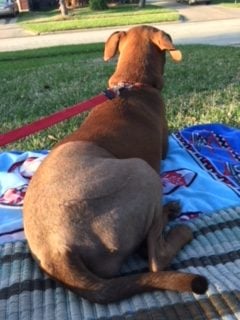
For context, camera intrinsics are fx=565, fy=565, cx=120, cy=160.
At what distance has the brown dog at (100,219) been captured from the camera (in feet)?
9.80

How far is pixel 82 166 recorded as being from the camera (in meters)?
3.34

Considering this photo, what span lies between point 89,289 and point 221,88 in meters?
5.15

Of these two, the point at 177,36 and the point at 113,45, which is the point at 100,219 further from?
the point at 177,36

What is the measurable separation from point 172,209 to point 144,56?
4.64ft

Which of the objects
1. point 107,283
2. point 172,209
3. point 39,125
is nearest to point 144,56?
point 39,125

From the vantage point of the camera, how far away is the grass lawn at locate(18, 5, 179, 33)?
24578 millimetres

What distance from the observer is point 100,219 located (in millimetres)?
3090

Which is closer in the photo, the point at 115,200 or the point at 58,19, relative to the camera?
the point at 115,200

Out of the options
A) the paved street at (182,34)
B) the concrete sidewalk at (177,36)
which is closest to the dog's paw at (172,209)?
the paved street at (182,34)

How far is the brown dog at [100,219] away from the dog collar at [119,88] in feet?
1.71

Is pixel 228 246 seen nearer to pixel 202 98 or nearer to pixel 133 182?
pixel 133 182

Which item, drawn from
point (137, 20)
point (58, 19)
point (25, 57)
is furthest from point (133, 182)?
point (58, 19)

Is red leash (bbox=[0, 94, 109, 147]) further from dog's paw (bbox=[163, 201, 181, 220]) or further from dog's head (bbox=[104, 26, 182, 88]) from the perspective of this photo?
dog's paw (bbox=[163, 201, 181, 220])

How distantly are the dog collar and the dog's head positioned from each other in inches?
2.6
